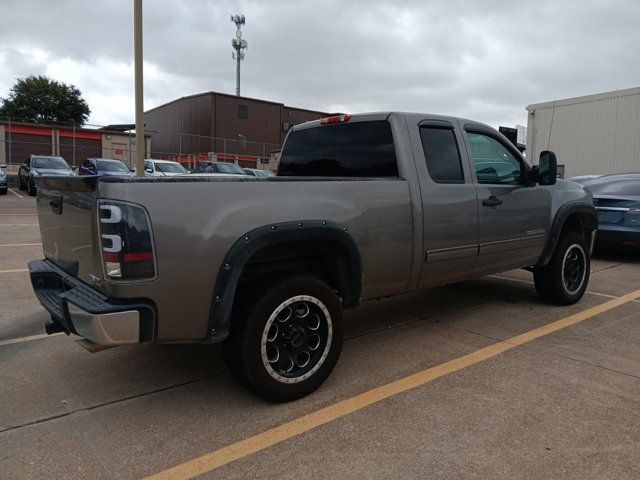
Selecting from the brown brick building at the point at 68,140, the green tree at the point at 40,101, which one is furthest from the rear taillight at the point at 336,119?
the green tree at the point at 40,101

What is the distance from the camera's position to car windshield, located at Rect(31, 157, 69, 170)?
805 inches

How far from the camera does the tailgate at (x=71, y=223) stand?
9.27ft

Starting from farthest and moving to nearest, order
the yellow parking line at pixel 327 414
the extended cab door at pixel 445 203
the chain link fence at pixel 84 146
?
the chain link fence at pixel 84 146 → the extended cab door at pixel 445 203 → the yellow parking line at pixel 327 414

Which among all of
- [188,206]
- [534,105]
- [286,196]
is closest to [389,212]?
[286,196]

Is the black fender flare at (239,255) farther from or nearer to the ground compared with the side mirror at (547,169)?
nearer to the ground

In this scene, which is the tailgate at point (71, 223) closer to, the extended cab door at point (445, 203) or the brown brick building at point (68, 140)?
the extended cab door at point (445, 203)

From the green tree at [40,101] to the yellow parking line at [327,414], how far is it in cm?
6362

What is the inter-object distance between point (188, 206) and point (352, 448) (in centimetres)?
156

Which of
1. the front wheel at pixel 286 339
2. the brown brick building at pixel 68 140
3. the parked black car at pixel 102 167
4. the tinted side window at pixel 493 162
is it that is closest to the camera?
the front wheel at pixel 286 339

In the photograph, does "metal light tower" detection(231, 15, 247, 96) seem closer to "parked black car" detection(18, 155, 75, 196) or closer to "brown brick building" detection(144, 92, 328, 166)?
"brown brick building" detection(144, 92, 328, 166)

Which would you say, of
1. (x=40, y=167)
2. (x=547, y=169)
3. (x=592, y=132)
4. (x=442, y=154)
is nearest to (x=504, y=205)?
(x=547, y=169)

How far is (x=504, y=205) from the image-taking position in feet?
15.6

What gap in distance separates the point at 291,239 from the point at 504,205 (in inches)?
96.8

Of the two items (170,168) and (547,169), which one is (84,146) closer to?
(170,168)
